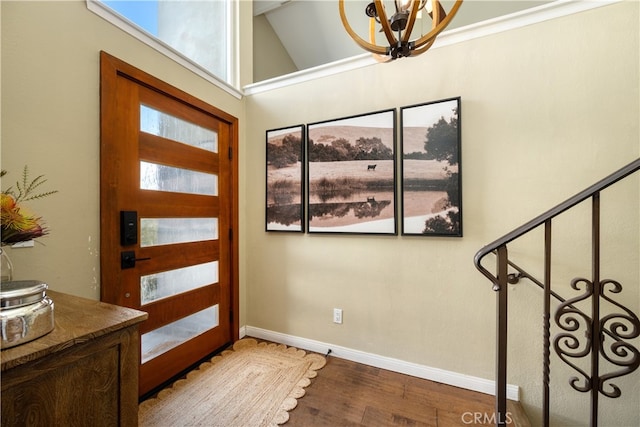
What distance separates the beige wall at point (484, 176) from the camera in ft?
5.10

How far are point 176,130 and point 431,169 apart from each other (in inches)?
77.4

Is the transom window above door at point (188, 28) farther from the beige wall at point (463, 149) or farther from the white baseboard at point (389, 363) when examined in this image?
the white baseboard at point (389, 363)

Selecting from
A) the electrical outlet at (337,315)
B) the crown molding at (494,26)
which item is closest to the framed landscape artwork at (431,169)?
the crown molding at (494,26)

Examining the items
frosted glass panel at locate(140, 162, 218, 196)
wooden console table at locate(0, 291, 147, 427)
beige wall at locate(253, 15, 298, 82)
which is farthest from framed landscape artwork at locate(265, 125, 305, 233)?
wooden console table at locate(0, 291, 147, 427)

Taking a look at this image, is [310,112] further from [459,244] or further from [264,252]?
[459,244]

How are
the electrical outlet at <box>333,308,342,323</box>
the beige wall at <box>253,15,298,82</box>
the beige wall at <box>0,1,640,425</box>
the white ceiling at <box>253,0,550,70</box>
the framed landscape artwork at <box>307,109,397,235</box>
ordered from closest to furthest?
1. the beige wall at <box>0,1,640,425</box>
2. the framed landscape artwork at <box>307,109,397,235</box>
3. the electrical outlet at <box>333,308,342,323</box>
4. the white ceiling at <box>253,0,550,70</box>
5. the beige wall at <box>253,15,298,82</box>

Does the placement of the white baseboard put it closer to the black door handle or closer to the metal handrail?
the metal handrail

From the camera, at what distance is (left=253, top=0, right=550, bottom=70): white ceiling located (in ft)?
8.71

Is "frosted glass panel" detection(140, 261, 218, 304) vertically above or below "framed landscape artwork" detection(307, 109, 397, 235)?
below

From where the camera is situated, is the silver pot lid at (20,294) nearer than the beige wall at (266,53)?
Yes

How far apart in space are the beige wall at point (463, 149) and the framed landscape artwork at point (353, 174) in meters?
0.12

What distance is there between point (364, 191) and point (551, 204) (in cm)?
121

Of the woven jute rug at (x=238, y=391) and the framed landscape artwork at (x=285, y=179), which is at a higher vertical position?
the framed landscape artwork at (x=285, y=179)

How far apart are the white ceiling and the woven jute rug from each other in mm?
3445
